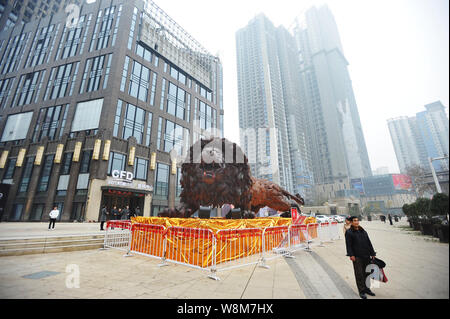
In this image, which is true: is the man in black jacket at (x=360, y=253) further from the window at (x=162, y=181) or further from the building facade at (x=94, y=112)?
the window at (x=162, y=181)

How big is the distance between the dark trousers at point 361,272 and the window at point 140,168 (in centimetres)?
2295

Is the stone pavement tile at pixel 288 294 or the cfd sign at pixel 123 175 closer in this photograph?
the stone pavement tile at pixel 288 294

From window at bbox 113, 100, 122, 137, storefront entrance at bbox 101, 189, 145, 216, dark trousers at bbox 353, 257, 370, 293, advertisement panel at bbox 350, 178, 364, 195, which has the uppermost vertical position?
window at bbox 113, 100, 122, 137

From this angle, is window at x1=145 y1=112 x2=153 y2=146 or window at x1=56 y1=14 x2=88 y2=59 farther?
window at x1=56 y1=14 x2=88 y2=59

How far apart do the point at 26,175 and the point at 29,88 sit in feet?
43.5

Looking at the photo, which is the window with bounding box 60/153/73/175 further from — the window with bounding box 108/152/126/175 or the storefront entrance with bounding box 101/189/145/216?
the storefront entrance with bounding box 101/189/145/216

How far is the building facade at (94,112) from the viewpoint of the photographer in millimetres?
20172

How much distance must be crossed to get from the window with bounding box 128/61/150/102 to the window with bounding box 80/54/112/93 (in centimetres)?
283

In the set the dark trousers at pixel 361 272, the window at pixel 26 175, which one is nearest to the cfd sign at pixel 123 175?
the window at pixel 26 175

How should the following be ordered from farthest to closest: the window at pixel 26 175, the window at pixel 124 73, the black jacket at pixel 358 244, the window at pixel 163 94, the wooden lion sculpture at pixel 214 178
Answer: the window at pixel 163 94
the window at pixel 124 73
the window at pixel 26 175
the wooden lion sculpture at pixel 214 178
the black jacket at pixel 358 244

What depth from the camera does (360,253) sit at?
311cm

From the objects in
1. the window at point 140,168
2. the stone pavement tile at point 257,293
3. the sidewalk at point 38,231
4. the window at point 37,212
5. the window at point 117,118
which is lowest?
the stone pavement tile at point 257,293

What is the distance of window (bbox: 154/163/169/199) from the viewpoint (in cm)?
2452

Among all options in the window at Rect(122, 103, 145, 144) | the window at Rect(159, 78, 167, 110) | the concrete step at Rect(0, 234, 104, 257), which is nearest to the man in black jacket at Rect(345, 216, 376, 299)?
the concrete step at Rect(0, 234, 104, 257)
